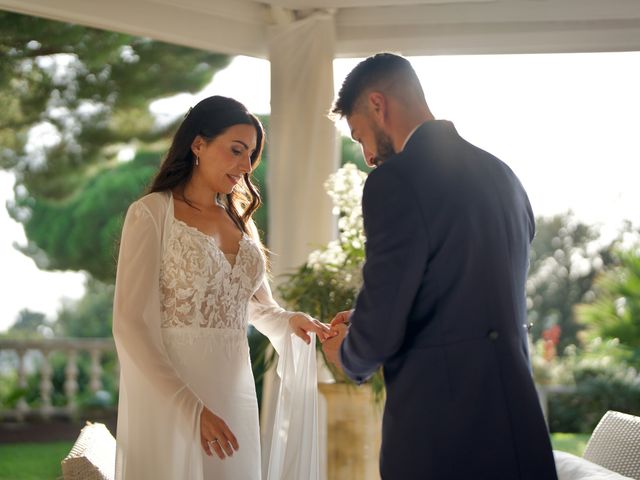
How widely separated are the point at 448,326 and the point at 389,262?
7.6 inches

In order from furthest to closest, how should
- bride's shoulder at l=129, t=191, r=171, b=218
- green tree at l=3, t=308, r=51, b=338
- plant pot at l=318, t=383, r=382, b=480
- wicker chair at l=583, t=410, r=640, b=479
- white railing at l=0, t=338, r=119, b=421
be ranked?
green tree at l=3, t=308, r=51, b=338, white railing at l=0, t=338, r=119, b=421, plant pot at l=318, t=383, r=382, b=480, wicker chair at l=583, t=410, r=640, b=479, bride's shoulder at l=129, t=191, r=171, b=218

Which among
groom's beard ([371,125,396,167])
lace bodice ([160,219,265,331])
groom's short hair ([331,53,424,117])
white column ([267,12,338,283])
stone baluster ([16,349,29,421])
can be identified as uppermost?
white column ([267,12,338,283])

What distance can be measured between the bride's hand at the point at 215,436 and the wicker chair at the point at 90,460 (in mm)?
487

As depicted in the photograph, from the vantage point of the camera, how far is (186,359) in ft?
8.86

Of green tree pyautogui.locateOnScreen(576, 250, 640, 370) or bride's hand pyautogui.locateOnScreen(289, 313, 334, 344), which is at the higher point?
green tree pyautogui.locateOnScreen(576, 250, 640, 370)

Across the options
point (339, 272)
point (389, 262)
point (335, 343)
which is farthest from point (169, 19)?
point (389, 262)

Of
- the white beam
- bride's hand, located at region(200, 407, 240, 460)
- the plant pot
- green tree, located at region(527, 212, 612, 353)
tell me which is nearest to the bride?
bride's hand, located at region(200, 407, 240, 460)

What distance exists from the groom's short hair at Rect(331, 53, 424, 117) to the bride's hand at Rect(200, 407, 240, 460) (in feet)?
2.82

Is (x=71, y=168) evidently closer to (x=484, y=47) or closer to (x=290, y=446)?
(x=484, y=47)

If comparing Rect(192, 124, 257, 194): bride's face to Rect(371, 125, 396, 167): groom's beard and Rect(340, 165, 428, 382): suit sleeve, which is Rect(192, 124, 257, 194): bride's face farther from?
Rect(340, 165, 428, 382): suit sleeve

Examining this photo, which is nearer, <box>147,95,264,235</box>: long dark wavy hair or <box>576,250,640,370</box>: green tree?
<box>147,95,264,235</box>: long dark wavy hair

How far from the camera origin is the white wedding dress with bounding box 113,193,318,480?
2.57 metres

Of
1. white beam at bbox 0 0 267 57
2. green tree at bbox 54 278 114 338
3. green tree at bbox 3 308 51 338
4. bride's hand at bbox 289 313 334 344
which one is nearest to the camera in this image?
bride's hand at bbox 289 313 334 344

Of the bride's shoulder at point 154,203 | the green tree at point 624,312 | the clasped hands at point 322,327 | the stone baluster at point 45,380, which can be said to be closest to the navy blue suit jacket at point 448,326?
the clasped hands at point 322,327
